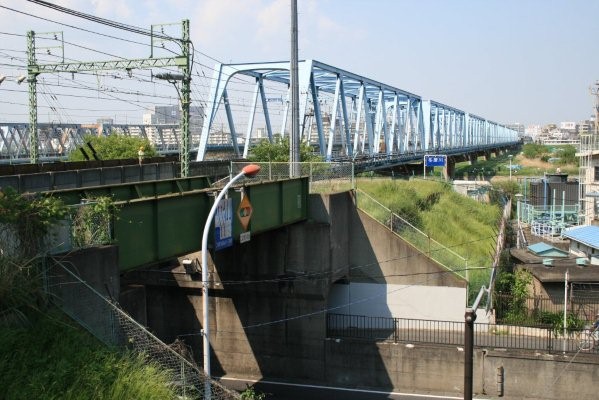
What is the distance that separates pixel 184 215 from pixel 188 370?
5692 mm

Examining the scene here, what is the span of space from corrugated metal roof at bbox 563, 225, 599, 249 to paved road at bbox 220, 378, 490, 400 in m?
11.0

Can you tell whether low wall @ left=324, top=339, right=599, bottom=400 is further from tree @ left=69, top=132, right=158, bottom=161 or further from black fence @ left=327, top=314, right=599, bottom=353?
tree @ left=69, top=132, right=158, bottom=161

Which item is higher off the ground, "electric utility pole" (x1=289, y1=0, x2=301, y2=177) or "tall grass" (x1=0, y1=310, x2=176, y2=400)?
"electric utility pole" (x1=289, y1=0, x2=301, y2=177)

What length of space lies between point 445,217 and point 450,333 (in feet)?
32.7

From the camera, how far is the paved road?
880 inches

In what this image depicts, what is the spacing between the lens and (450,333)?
24234 millimetres

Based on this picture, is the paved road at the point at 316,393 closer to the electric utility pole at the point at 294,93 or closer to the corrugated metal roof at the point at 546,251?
the electric utility pole at the point at 294,93

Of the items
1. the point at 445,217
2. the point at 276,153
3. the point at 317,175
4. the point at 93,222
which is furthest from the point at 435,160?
the point at 93,222

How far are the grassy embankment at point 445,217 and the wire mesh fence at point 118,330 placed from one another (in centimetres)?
1634

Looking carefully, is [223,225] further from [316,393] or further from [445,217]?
[445,217]

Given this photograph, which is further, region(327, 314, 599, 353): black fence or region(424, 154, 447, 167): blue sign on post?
region(424, 154, 447, 167): blue sign on post

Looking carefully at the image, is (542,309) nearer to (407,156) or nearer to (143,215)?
(143,215)

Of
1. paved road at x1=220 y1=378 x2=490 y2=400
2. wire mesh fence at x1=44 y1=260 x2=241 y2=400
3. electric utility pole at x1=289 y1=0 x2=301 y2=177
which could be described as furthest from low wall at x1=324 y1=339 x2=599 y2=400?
wire mesh fence at x1=44 y1=260 x2=241 y2=400

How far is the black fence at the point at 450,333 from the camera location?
73.5ft
